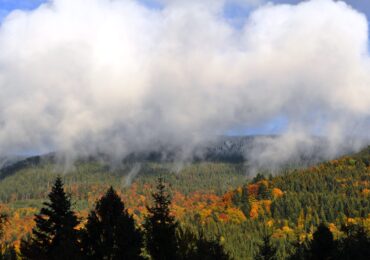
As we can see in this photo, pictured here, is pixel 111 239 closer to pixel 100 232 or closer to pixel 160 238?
pixel 100 232

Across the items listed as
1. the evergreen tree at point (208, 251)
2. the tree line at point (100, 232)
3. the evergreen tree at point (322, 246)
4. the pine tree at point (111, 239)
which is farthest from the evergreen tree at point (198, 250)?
the evergreen tree at point (322, 246)

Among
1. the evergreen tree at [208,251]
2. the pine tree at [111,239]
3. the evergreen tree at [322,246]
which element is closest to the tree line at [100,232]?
the pine tree at [111,239]

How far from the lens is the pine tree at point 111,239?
38.5m

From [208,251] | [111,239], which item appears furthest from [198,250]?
[111,239]

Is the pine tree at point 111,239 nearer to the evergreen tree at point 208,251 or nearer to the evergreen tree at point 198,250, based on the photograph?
the evergreen tree at point 198,250

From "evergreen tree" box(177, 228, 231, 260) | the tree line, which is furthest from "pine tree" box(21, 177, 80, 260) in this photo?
"evergreen tree" box(177, 228, 231, 260)

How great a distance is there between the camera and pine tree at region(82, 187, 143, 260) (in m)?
38.5

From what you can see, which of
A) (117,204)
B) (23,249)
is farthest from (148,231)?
(23,249)

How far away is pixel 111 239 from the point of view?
39438 millimetres

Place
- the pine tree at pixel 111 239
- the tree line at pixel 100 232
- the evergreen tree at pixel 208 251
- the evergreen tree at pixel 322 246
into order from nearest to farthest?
the tree line at pixel 100 232 → the pine tree at pixel 111 239 → the evergreen tree at pixel 208 251 → the evergreen tree at pixel 322 246

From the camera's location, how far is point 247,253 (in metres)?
146

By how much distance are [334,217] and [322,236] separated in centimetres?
13622

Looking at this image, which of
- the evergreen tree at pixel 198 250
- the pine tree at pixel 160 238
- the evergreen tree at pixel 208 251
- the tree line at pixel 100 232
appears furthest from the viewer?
the evergreen tree at pixel 208 251

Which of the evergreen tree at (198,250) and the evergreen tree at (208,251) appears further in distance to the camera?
the evergreen tree at (208,251)
